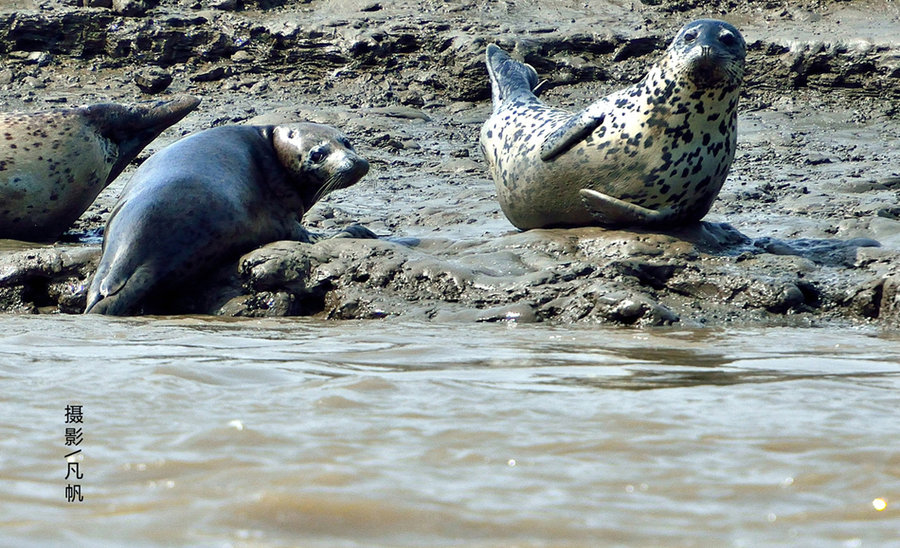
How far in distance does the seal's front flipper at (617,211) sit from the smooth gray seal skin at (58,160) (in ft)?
10.2

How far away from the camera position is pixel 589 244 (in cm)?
538

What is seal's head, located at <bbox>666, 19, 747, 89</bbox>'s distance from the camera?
5.29 meters

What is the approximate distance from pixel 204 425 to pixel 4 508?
0.54 metres

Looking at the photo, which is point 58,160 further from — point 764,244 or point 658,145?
point 764,244

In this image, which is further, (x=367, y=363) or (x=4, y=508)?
(x=367, y=363)

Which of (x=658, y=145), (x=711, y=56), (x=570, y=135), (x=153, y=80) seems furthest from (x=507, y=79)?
(x=153, y=80)

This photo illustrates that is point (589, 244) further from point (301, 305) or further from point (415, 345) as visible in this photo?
point (415, 345)

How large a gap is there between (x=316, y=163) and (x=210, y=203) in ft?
2.75

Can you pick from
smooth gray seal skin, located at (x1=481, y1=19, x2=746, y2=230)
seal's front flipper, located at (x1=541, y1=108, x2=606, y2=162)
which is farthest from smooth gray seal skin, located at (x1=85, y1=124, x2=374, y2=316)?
smooth gray seal skin, located at (x1=481, y1=19, x2=746, y2=230)

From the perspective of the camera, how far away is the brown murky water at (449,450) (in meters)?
1.51

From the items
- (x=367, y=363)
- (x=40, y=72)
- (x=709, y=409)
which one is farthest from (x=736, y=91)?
(x=40, y=72)

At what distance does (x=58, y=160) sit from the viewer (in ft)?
22.7

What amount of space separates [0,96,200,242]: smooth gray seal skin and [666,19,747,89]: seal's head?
3.48m

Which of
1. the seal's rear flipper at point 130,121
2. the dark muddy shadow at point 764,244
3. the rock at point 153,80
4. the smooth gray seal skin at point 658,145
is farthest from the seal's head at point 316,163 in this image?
the rock at point 153,80
